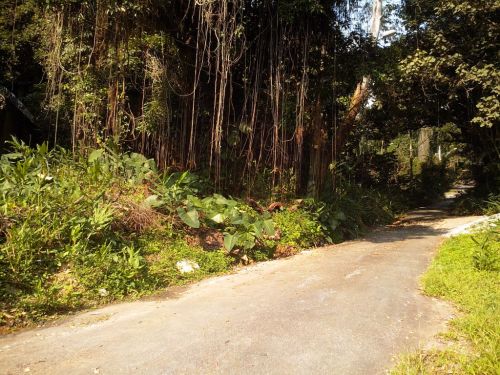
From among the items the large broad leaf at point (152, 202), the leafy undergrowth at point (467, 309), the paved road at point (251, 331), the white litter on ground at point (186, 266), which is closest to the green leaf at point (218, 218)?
the large broad leaf at point (152, 202)

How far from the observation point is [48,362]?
312 cm

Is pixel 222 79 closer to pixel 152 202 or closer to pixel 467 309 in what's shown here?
pixel 152 202

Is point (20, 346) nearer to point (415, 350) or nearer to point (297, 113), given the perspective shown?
point (415, 350)

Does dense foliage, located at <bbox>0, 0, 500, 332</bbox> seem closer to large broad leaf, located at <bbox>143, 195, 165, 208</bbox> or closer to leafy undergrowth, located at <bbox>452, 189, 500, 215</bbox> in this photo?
large broad leaf, located at <bbox>143, 195, 165, 208</bbox>

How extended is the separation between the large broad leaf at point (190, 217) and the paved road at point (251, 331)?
1.00 m

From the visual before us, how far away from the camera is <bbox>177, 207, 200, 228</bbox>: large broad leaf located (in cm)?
625

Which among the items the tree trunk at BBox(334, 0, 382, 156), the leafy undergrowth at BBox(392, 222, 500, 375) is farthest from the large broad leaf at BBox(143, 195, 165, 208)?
the tree trunk at BBox(334, 0, 382, 156)

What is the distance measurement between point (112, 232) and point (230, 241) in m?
1.63

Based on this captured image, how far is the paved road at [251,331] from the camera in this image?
305 centimetres

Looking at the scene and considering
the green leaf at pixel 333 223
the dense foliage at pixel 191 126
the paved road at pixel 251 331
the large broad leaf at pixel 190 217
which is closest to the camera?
the paved road at pixel 251 331

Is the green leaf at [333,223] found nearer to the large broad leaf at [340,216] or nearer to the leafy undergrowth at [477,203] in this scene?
the large broad leaf at [340,216]

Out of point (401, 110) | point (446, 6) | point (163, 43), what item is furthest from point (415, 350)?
point (401, 110)

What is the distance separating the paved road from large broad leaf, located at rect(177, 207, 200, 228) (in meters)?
1.00

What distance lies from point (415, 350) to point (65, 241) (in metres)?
4.00
